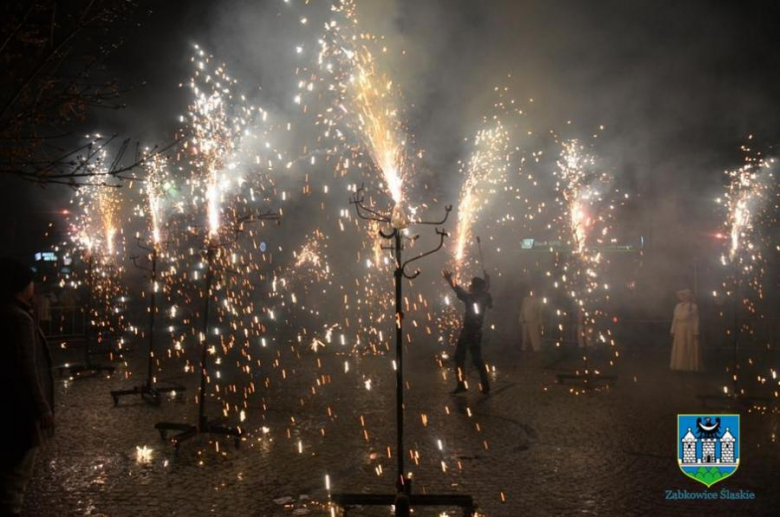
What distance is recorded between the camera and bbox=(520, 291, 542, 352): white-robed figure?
14.4m

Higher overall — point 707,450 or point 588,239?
point 588,239

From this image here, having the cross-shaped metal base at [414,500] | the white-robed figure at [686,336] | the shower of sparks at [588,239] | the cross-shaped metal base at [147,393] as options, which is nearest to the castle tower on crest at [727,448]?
the cross-shaped metal base at [414,500]

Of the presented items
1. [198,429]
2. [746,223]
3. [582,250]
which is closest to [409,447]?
[198,429]

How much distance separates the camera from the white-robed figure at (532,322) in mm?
14383

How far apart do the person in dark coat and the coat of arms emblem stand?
5322 mm

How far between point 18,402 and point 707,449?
593 centimetres

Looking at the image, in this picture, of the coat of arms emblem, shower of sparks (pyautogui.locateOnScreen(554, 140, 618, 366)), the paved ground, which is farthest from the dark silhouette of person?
shower of sparks (pyautogui.locateOnScreen(554, 140, 618, 366))

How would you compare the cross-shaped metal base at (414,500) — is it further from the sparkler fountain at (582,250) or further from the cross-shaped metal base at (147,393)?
the sparkler fountain at (582,250)

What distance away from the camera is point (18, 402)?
356 centimetres

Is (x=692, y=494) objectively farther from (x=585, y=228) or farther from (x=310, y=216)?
(x=310, y=216)

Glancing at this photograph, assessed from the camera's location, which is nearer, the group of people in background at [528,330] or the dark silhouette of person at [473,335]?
the dark silhouette of person at [473,335]

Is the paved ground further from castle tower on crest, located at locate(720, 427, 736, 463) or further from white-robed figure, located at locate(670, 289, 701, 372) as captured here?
white-robed figure, located at locate(670, 289, 701, 372)

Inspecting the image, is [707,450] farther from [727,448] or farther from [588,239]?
[588,239]

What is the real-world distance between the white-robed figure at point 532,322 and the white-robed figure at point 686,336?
3634 millimetres
